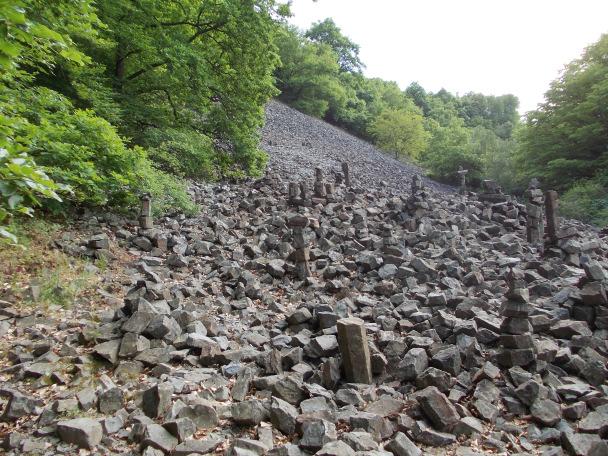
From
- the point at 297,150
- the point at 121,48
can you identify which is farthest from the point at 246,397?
the point at 297,150

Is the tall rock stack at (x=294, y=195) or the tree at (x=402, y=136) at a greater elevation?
the tree at (x=402, y=136)

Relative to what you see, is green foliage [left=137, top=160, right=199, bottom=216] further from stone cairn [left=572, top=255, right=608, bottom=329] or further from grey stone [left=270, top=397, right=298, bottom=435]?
stone cairn [left=572, top=255, right=608, bottom=329]

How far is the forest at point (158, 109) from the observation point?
4199 mm

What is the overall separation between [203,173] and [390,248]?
769 centimetres

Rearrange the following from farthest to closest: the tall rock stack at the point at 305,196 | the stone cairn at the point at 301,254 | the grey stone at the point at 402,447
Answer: the tall rock stack at the point at 305,196 < the stone cairn at the point at 301,254 < the grey stone at the point at 402,447

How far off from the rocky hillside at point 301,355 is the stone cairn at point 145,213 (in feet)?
0.59

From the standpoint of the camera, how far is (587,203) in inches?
696

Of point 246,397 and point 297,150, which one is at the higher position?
point 297,150

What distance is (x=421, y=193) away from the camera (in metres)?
14.4

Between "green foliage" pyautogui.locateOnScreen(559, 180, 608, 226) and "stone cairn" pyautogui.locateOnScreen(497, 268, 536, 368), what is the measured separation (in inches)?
539

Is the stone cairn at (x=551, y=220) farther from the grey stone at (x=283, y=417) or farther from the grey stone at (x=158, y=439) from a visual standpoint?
the grey stone at (x=158, y=439)

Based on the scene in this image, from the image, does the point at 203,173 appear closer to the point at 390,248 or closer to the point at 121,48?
the point at 121,48

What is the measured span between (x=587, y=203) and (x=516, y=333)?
52.6ft

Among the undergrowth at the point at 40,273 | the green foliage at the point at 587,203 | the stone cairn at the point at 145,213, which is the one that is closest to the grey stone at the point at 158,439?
the undergrowth at the point at 40,273
